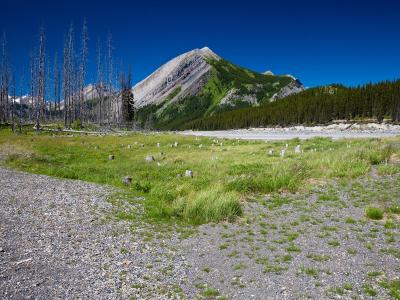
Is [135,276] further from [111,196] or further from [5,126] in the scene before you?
[5,126]

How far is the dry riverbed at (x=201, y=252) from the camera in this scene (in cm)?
896

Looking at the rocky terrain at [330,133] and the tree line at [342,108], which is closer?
the rocky terrain at [330,133]

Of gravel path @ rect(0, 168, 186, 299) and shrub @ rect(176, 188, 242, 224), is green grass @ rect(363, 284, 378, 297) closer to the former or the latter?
gravel path @ rect(0, 168, 186, 299)

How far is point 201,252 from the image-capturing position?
11773 millimetres

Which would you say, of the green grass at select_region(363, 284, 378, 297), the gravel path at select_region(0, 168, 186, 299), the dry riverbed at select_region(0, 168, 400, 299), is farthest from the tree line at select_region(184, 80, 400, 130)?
the gravel path at select_region(0, 168, 186, 299)

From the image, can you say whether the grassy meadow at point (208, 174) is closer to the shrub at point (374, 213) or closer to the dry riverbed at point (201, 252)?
the shrub at point (374, 213)

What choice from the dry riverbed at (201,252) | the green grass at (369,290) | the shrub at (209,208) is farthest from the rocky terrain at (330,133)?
the green grass at (369,290)

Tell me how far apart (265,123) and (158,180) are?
148m

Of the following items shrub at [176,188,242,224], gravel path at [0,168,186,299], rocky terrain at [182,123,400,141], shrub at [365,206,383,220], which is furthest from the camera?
rocky terrain at [182,123,400,141]

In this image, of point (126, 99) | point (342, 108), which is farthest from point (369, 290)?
point (342, 108)

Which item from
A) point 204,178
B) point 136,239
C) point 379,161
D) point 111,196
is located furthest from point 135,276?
point 379,161

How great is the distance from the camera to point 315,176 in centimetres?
2177

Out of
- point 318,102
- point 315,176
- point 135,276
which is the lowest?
point 135,276

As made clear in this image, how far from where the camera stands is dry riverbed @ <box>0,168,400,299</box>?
8961mm
